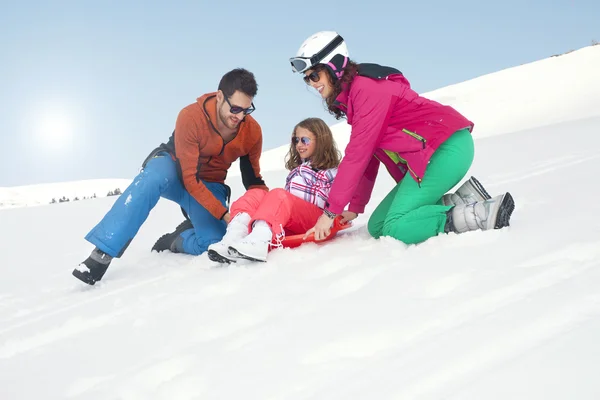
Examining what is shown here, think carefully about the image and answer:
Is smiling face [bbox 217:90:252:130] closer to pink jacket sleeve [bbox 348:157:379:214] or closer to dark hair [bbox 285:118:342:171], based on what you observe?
dark hair [bbox 285:118:342:171]

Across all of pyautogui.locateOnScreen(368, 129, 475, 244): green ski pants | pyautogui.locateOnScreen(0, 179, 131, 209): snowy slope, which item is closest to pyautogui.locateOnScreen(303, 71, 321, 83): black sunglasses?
pyautogui.locateOnScreen(368, 129, 475, 244): green ski pants

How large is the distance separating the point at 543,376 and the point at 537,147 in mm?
5556

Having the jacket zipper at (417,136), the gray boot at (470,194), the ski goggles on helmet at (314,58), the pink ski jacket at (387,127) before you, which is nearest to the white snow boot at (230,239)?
the pink ski jacket at (387,127)

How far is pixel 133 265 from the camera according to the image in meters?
3.57

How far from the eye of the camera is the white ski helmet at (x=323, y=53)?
2.78 meters

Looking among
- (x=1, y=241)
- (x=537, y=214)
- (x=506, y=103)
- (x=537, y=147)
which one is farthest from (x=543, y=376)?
(x=506, y=103)

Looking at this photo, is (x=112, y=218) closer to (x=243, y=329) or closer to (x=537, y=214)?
(x=243, y=329)

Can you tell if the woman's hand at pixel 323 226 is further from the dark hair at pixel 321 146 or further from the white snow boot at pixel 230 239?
the dark hair at pixel 321 146

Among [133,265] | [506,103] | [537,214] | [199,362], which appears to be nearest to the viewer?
[199,362]

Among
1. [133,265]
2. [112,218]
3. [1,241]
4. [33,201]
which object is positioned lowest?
[33,201]

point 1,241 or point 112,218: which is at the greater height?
point 112,218

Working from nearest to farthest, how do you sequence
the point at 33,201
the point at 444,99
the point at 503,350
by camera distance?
the point at 503,350 → the point at 444,99 → the point at 33,201

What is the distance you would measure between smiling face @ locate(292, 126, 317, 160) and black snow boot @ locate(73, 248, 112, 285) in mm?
1269

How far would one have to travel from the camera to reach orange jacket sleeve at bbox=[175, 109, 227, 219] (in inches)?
133
